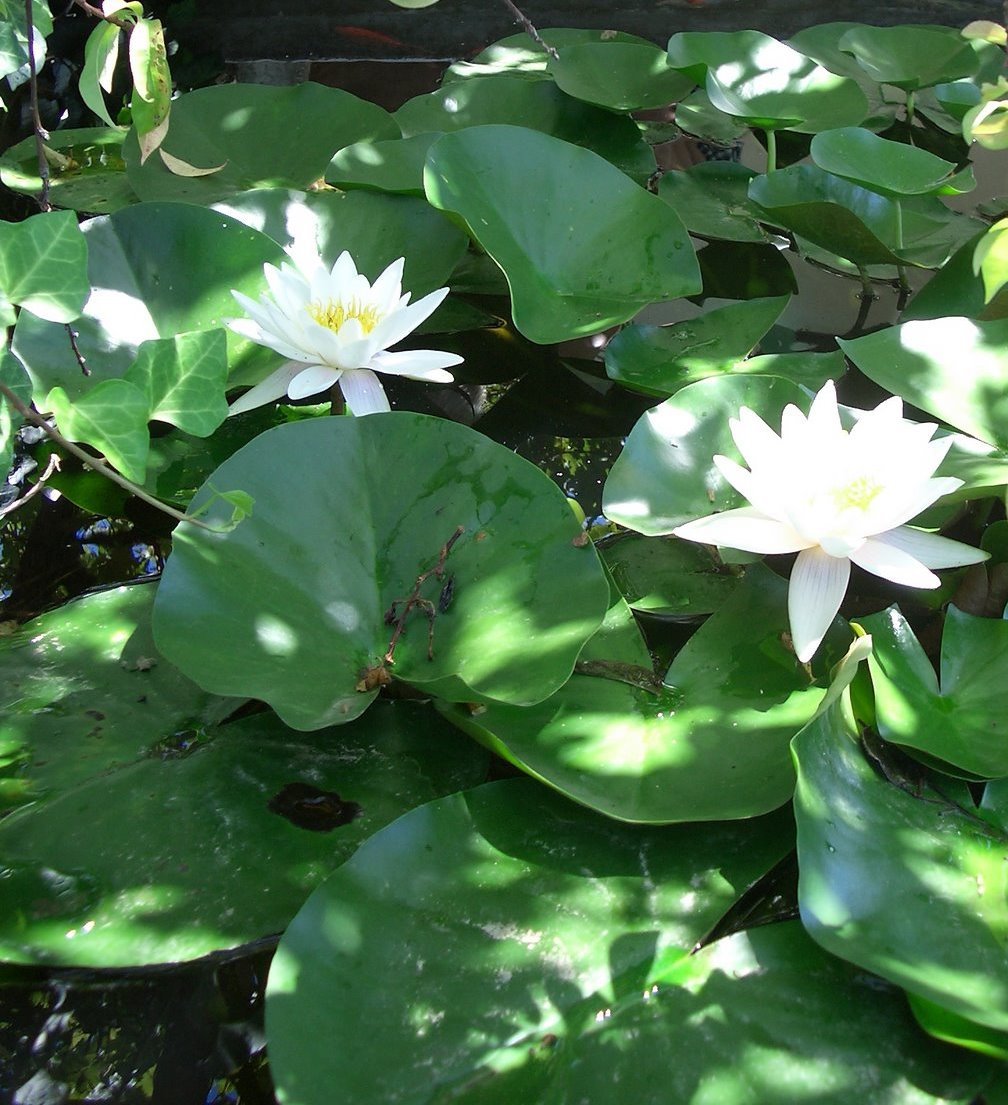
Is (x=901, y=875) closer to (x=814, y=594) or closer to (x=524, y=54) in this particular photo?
(x=814, y=594)

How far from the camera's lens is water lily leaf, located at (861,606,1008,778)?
1006mm

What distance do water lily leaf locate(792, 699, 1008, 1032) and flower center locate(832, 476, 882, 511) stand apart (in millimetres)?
237

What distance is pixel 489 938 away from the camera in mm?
910

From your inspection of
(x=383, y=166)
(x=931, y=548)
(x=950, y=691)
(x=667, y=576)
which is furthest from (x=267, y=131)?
(x=950, y=691)

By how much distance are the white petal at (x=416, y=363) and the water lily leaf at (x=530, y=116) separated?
799mm

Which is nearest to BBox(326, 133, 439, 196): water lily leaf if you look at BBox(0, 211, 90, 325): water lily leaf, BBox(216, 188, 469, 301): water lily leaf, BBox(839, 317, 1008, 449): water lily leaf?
BBox(216, 188, 469, 301): water lily leaf

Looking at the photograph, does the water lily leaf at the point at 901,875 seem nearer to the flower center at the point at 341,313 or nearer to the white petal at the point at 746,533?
the white petal at the point at 746,533

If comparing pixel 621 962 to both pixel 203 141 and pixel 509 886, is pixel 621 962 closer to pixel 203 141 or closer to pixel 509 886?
pixel 509 886

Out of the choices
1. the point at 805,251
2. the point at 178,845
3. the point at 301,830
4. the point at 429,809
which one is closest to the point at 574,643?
the point at 429,809

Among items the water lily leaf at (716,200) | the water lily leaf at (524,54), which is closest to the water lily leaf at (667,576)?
the water lily leaf at (716,200)

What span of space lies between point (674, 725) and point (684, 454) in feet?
1.22

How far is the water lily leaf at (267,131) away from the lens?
77.0 inches

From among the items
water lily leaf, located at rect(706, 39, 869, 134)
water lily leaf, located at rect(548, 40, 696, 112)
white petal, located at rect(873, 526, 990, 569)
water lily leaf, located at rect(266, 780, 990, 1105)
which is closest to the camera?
water lily leaf, located at rect(266, 780, 990, 1105)

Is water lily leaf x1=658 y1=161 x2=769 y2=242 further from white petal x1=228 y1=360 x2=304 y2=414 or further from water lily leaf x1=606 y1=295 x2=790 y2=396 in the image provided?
white petal x1=228 y1=360 x2=304 y2=414
